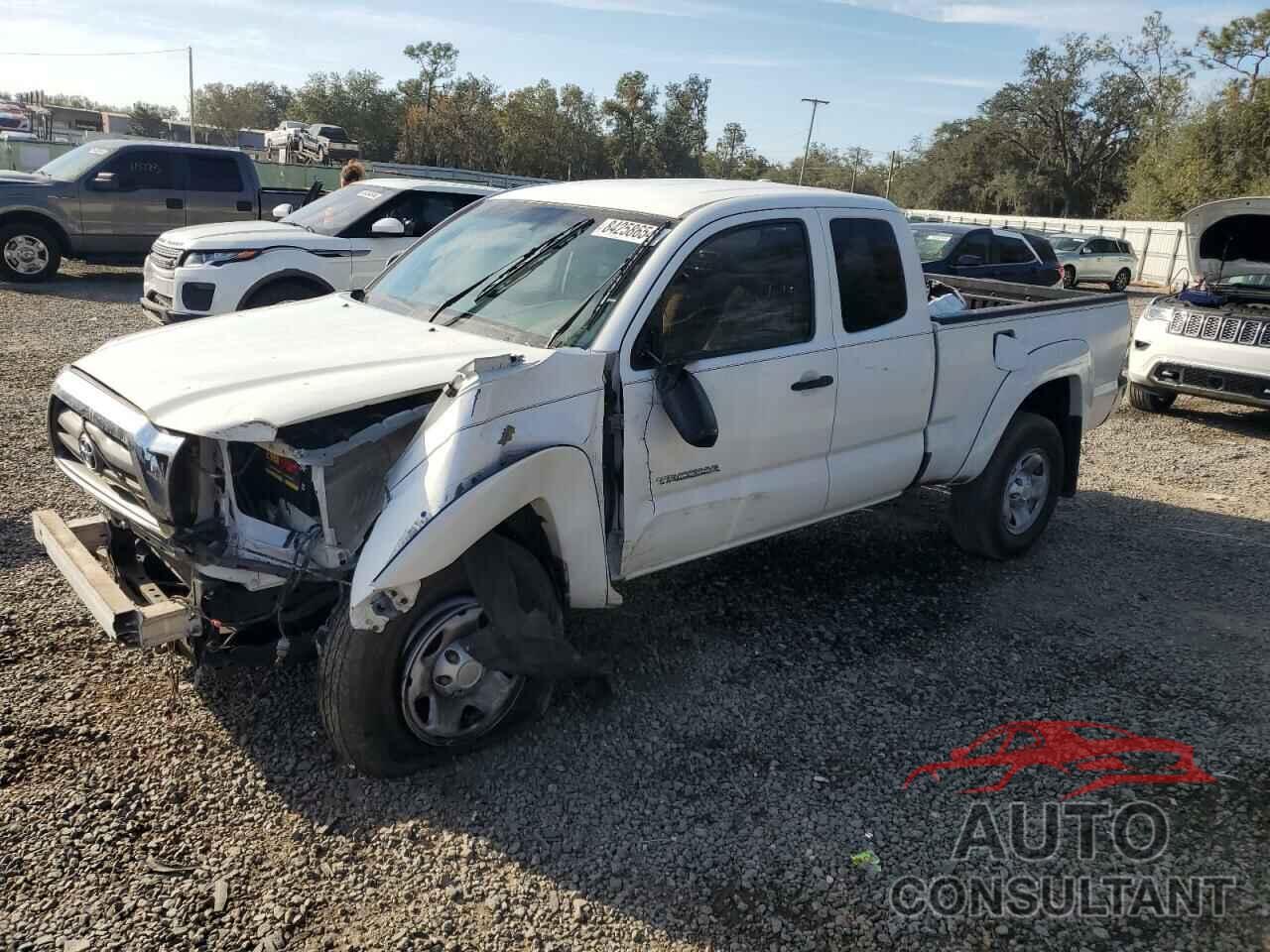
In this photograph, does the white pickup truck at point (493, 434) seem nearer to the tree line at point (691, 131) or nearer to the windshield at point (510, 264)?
the windshield at point (510, 264)

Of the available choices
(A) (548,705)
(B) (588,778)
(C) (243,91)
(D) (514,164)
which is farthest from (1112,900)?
(C) (243,91)

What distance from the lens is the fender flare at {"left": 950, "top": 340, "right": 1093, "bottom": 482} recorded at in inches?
205

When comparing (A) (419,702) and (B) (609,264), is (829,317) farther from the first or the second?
(A) (419,702)

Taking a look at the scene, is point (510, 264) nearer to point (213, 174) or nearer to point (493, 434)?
point (493, 434)

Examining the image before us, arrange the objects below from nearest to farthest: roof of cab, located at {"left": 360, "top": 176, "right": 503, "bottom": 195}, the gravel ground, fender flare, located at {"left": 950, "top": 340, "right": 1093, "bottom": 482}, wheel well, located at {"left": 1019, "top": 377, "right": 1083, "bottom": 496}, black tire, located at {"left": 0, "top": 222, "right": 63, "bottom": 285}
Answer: the gravel ground → fender flare, located at {"left": 950, "top": 340, "right": 1093, "bottom": 482} → wheel well, located at {"left": 1019, "top": 377, "right": 1083, "bottom": 496} → roof of cab, located at {"left": 360, "top": 176, "right": 503, "bottom": 195} → black tire, located at {"left": 0, "top": 222, "right": 63, "bottom": 285}

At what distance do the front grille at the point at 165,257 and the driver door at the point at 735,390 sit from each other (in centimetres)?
728

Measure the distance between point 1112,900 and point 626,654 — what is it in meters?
2.07

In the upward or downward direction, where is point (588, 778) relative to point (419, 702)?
downward

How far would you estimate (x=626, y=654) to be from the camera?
4.30 meters

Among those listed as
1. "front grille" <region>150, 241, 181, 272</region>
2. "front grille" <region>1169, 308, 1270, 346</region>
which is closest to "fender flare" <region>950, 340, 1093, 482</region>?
"front grille" <region>1169, 308, 1270, 346</region>

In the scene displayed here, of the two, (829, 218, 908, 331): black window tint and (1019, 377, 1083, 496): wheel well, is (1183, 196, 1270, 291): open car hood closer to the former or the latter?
(1019, 377, 1083, 496): wheel well

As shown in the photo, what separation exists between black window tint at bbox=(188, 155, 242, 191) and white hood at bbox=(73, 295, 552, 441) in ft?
36.8

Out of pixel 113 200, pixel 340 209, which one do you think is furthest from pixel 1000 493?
pixel 113 200

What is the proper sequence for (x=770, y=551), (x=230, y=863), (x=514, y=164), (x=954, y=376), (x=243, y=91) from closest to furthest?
(x=230, y=863) → (x=954, y=376) → (x=770, y=551) → (x=514, y=164) → (x=243, y=91)
